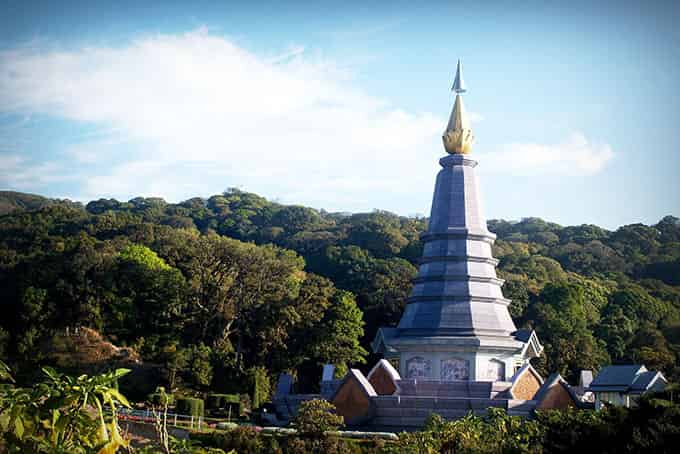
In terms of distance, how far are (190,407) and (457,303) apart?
1270 cm

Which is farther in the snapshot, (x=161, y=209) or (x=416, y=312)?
(x=161, y=209)

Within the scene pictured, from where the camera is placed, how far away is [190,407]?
39.2 m

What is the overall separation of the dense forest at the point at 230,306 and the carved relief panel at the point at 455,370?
11491mm

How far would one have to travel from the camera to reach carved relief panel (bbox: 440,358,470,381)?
124ft

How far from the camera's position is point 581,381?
1748 inches

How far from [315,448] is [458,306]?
12.1 metres

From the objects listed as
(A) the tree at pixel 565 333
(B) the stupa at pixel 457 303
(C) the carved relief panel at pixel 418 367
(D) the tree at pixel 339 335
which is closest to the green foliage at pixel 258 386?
Answer: (D) the tree at pixel 339 335

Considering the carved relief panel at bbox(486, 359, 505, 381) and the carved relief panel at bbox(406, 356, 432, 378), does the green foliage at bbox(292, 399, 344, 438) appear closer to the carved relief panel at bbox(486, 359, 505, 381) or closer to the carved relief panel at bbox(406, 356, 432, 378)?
the carved relief panel at bbox(406, 356, 432, 378)

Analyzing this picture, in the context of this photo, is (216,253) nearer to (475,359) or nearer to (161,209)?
(475,359)

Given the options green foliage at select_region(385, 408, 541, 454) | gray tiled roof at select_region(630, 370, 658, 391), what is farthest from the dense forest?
green foliage at select_region(385, 408, 541, 454)

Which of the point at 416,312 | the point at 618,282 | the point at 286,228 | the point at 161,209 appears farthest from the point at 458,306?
the point at 161,209

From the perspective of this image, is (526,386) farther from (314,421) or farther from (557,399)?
(314,421)

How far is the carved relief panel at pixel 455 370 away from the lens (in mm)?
37938

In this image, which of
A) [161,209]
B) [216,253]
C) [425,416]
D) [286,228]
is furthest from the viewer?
[161,209]
